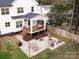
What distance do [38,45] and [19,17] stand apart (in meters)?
6.85

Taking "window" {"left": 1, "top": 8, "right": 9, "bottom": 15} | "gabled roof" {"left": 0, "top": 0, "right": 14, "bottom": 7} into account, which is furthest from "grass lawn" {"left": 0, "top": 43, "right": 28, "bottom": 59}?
"gabled roof" {"left": 0, "top": 0, "right": 14, "bottom": 7}

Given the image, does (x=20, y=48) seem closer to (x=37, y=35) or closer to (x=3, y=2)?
(x=37, y=35)

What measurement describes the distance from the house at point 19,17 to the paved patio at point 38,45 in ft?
7.22

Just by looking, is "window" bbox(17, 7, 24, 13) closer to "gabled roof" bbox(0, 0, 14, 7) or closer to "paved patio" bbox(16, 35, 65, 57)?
"gabled roof" bbox(0, 0, 14, 7)

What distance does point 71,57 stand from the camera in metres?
18.0

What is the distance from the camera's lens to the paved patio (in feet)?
65.3

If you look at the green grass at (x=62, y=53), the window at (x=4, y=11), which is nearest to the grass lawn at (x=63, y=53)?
the green grass at (x=62, y=53)

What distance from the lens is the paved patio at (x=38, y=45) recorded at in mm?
19891

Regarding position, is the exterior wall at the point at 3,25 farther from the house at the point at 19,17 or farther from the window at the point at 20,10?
the window at the point at 20,10

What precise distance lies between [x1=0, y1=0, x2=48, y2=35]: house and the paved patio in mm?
2200

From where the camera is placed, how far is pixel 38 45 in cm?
2153

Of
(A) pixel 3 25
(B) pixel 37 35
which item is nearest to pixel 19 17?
(A) pixel 3 25

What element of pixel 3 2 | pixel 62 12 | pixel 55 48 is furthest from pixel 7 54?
pixel 62 12

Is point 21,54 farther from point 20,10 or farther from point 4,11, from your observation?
point 20,10
